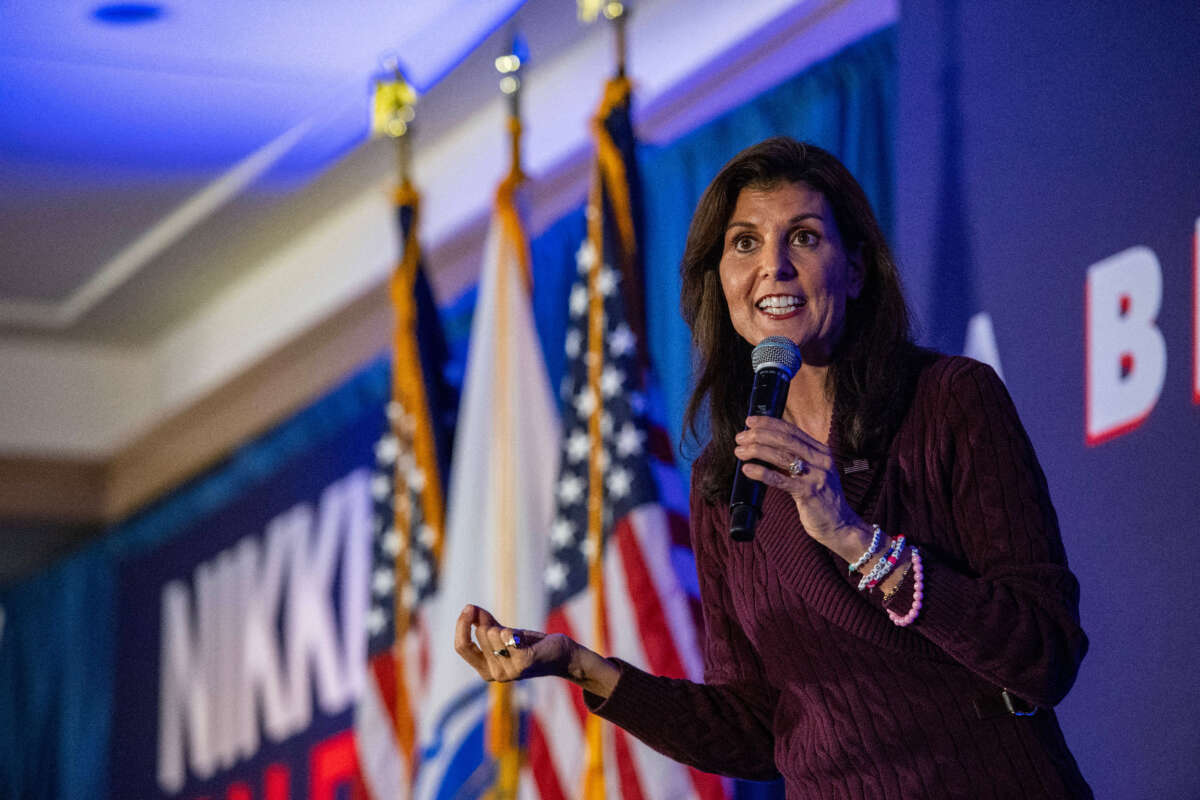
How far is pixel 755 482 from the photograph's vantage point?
57.6 inches

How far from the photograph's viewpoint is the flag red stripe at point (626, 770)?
10.7 feet

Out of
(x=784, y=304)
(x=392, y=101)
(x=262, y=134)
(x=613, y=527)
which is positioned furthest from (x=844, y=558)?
(x=262, y=134)

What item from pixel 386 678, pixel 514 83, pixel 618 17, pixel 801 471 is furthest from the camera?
pixel 386 678

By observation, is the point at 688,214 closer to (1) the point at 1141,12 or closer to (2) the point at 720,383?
(1) the point at 1141,12

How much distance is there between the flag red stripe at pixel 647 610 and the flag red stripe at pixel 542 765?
0.50m

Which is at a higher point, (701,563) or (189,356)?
(189,356)

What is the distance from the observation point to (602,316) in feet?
12.0

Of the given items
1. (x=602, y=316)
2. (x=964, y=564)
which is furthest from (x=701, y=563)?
(x=602, y=316)

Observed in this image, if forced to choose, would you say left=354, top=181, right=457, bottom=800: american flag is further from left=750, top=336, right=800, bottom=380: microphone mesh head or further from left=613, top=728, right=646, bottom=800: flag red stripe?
left=750, top=336, right=800, bottom=380: microphone mesh head

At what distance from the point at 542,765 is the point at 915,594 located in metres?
2.36

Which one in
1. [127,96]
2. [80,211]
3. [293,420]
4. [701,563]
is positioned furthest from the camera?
[293,420]

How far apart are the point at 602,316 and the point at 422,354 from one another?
2.80ft

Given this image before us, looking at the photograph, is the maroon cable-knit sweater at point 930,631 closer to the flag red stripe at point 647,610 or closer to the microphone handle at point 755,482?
the microphone handle at point 755,482

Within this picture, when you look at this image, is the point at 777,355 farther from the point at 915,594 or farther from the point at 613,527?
the point at 613,527
